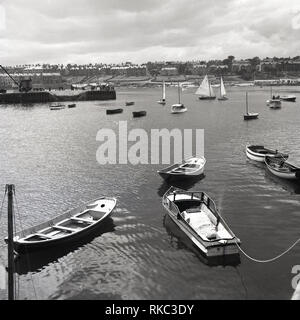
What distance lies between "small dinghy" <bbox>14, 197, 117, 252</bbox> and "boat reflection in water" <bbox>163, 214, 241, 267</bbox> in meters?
5.94

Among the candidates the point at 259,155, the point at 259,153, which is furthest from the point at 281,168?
the point at 259,153

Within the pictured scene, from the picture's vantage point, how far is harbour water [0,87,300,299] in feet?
93.1

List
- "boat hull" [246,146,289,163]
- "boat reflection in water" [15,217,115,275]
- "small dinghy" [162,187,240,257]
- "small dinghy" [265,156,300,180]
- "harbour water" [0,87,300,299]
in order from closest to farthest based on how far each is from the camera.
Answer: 1. "harbour water" [0,87,300,299]
2. "small dinghy" [162,187,240,257]
3. "boat reflection in water" [15,217,115,275]
4. "small dinghy" [265,156,300,180]
5. "boat hull" [246,146,289,163]

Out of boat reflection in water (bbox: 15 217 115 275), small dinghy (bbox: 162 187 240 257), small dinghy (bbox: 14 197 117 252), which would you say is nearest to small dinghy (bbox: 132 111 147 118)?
small dinghy (bbox: 162 187 240 257)

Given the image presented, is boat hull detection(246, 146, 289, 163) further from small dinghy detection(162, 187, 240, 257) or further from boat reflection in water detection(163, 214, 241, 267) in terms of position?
boat reflection in water detection(163, 214, 241, 267)

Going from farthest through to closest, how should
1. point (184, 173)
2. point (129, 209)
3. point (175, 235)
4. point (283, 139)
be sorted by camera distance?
point (283, 139)
point (184, 173)
point (129, 209)
point (175, 235)

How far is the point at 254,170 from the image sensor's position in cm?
5984

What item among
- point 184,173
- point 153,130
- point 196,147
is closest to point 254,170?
point 184,173

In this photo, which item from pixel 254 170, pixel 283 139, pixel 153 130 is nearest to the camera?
pixel 254 170

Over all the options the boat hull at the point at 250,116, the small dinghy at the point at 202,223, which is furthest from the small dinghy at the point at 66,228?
the boat hull at the point at 250,116

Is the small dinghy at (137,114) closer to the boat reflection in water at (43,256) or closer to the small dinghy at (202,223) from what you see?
the small dinghy at (202,223)

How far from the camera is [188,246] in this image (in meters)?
34.0
